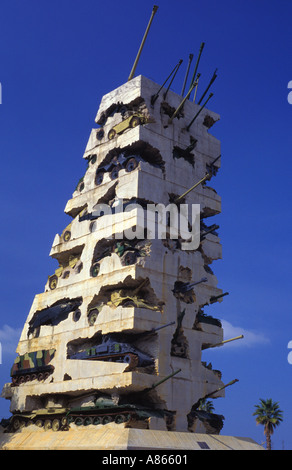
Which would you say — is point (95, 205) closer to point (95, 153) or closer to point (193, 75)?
point (95, 153)

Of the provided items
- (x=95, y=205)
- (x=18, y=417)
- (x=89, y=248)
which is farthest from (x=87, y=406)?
(x=95, y=205)

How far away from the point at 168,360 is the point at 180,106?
19254 mm

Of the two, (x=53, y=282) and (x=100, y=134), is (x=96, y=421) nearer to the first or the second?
(x=53, y=282)

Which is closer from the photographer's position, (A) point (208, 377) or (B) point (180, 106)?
(A) point (208, 377)

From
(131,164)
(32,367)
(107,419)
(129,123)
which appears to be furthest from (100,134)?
(107,419)

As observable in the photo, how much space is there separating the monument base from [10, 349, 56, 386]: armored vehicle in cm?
407

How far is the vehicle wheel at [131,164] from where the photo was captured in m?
40.2

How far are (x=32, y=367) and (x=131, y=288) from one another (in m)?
10.3

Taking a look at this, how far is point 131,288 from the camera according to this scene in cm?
3700

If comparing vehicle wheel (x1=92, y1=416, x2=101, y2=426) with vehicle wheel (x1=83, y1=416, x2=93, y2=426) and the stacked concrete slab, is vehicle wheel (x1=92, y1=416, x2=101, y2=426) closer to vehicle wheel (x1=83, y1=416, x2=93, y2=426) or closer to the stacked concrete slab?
vehicle wheel (x1=83, y1=416, x2=93, y2=426)

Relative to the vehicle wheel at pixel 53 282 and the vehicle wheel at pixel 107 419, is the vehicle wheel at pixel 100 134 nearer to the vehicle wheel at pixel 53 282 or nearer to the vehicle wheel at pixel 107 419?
the vehicle wheel at pixel 53 282

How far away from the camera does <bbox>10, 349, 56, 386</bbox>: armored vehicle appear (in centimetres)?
3938

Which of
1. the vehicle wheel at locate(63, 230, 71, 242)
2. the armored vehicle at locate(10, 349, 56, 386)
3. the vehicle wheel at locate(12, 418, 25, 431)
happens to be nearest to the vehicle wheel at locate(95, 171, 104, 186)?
the vehicle wheel at locate(63, 230, 71, 242)
